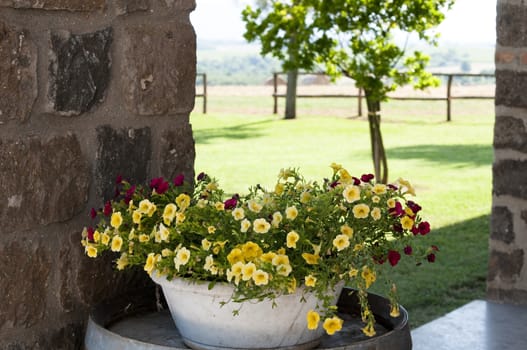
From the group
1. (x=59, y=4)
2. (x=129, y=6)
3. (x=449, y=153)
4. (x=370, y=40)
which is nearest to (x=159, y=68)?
(x=129, y=6)

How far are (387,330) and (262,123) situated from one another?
12.6 meters

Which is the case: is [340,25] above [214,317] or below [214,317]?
above

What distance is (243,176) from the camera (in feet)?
26.8

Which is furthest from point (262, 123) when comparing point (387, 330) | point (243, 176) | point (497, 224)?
point (387, 330)

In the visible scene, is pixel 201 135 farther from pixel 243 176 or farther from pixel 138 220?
pixel 138 220

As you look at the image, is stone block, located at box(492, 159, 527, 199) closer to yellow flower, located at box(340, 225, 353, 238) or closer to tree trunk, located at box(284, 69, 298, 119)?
yellow flower, located at box(340, 225, 353, 238)

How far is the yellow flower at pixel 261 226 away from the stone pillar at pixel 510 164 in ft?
6.49

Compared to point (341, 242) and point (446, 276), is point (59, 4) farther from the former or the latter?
point (446, 276)

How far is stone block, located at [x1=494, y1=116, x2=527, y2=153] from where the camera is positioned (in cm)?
306

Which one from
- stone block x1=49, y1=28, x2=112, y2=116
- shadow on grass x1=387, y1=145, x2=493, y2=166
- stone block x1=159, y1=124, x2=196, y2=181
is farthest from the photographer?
shadow on grass x1=387, y1=145, x2=493, y2=166

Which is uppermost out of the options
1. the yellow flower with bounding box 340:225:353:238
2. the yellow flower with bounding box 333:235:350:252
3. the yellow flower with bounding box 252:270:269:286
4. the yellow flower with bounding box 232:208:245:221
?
the yellow flower with bounding box 232:208:245:221

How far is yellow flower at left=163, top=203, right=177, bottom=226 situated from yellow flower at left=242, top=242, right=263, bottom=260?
0.15 m

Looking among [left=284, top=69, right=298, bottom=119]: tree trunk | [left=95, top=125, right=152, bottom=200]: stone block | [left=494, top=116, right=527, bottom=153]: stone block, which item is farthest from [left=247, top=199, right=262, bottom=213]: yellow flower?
[left=284, top=69, right=298, bottom=119]: tree trunk

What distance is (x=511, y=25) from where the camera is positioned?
304 centimetres
